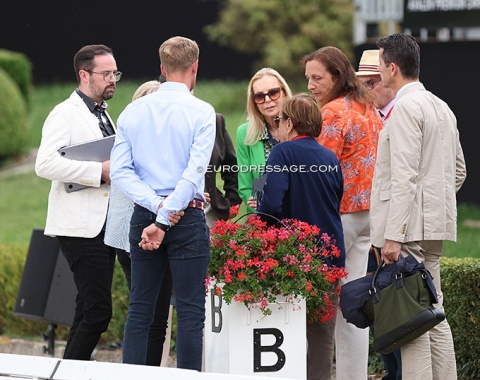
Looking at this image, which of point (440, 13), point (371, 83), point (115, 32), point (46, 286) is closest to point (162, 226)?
point (371, 83)

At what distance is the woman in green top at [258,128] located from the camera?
591 cm

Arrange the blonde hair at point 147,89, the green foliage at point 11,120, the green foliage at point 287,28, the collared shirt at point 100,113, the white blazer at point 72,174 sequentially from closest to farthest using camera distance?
the white blazer at point 72,174
the collared shirt at point 100,113
the blonde hair at point 147,89
the green foliage at point 11,120
the green foliage at point 287,28

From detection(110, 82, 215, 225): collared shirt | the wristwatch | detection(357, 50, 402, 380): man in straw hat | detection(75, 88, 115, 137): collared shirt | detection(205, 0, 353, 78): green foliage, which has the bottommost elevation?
the wristwatch

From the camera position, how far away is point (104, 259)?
555 centimetres

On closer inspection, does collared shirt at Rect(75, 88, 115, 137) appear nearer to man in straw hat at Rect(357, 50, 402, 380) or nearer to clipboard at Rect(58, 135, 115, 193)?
clipboard at Rect(58, 135, 115, 193)

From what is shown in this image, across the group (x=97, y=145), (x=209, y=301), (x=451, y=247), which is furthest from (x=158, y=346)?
(x=451, y=247)

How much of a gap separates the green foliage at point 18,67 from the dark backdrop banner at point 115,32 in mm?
128

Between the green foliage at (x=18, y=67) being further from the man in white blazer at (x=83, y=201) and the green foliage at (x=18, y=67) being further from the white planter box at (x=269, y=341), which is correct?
the white planter box at (x=269, y=341)

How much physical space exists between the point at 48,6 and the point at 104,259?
12.0 meters

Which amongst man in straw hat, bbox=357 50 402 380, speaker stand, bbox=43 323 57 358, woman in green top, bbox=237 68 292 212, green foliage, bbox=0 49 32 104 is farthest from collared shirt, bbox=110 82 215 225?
green foliage, bbox=0 49 32 104

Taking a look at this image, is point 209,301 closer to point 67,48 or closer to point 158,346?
point 158,346

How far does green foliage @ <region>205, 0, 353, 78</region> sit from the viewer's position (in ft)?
59.2

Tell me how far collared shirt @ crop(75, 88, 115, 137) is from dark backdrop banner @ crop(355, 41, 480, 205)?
17.2 ft

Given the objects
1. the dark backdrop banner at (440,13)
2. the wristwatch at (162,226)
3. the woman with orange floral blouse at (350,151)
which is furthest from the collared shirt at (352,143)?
the dark backdrop banner at (440,13)
